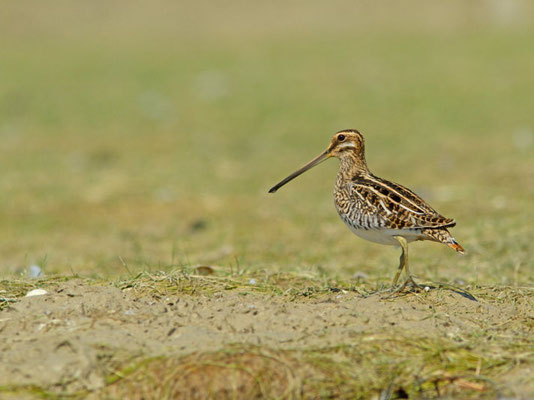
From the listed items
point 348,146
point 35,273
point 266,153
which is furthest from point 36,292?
point 266,153

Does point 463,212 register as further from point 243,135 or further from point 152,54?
point 152,54

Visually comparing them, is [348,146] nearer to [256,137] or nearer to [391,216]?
[391,216]

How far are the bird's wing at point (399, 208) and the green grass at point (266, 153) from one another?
699mm

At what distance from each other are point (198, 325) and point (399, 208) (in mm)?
1434

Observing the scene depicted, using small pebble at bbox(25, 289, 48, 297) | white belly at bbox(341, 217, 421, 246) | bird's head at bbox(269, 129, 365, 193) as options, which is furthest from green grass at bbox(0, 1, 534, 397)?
bird's head at bbox(269, 129, 365, 193)

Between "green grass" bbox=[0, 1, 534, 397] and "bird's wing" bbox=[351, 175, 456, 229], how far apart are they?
70cm

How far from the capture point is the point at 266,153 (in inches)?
536

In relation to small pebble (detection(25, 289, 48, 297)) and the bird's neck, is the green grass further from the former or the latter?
the bird's neck

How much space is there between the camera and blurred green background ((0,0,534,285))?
8.55 meters

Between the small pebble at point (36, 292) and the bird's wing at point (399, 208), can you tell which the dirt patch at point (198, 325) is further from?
the bird's wing at point (399, 208)

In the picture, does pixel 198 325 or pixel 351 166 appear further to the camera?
pixel 351 166

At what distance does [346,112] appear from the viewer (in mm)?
16344

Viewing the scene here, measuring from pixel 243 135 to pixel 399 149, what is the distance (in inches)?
112

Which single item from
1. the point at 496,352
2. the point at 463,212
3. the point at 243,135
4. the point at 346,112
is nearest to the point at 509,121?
the point at 346,112
